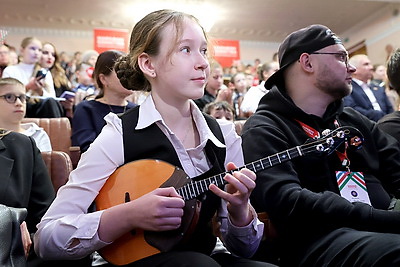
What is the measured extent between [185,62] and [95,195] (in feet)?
1.60

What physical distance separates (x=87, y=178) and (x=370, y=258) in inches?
34.0

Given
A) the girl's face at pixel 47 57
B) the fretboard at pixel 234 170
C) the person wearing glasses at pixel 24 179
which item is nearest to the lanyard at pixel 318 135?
the fretboard at pixel 234 170

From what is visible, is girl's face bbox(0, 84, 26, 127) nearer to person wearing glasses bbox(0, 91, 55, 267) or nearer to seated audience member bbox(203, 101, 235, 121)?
person wearing glasses bbox(0, 91, 55, 267)

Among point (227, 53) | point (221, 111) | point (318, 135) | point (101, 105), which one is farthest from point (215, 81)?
point (227, 53)

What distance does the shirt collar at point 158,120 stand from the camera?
1.31 m

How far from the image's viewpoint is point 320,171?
1.63 metres

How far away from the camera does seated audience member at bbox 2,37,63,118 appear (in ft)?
13.3

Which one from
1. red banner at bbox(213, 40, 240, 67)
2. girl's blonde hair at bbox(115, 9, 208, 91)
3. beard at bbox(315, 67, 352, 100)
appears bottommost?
beard at bbox(315, 67, 352, 100)

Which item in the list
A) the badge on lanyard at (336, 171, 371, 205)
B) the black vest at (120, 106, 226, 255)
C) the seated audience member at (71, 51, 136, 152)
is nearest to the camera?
the black vest at (120, 106, 226, 255)

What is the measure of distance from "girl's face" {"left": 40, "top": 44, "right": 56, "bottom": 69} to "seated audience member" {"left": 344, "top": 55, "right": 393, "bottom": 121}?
11.1ft

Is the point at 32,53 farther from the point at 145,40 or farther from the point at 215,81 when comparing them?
the point at 145,40

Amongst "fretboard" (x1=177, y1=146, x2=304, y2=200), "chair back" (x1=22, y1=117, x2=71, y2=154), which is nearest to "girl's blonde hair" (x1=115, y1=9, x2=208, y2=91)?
"fretboard" (x1=177, y1=146, x2=304, y2=200)

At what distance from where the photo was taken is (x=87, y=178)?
123 cm

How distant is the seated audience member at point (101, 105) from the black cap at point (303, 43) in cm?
133
